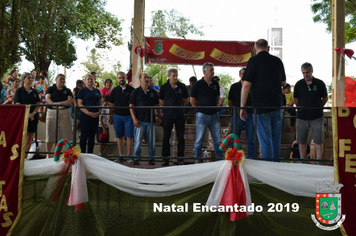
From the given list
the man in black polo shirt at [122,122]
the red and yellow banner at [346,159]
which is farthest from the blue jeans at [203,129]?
the red and yellow banner at [346,159]

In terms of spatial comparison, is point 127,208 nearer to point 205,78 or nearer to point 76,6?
point 205,78

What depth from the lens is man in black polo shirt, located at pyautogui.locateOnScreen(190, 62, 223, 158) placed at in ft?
20.9

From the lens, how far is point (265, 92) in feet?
17.8

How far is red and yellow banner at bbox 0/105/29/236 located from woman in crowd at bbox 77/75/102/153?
1738mm

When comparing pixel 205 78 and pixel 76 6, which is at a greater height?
pixel 76 6

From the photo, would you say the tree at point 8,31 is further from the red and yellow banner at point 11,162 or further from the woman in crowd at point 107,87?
the red and yellow banner at point 11,162

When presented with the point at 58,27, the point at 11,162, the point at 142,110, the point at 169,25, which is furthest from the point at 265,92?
the point at 169,25

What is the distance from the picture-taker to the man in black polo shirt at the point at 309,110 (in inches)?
241

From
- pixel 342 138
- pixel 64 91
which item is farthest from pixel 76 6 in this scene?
pixel 342 138

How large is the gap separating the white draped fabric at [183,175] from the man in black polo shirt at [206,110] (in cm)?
140

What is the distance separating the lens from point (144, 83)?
23.9ft

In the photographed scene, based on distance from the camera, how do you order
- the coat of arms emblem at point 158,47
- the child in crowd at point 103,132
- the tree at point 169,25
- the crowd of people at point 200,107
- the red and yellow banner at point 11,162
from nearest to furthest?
1. the red and yellow banner at point 11,162
2. the crowd of people at point 200,107
3. the child in crowd at point 103,132
4. the coat of arms emblem at point 158,47
5. the tree at point 169,25

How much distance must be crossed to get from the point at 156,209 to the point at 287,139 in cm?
462

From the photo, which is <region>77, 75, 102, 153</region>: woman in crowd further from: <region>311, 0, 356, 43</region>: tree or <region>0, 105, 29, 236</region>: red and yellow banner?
<region>311, 0, 356, 43</region>: tree
